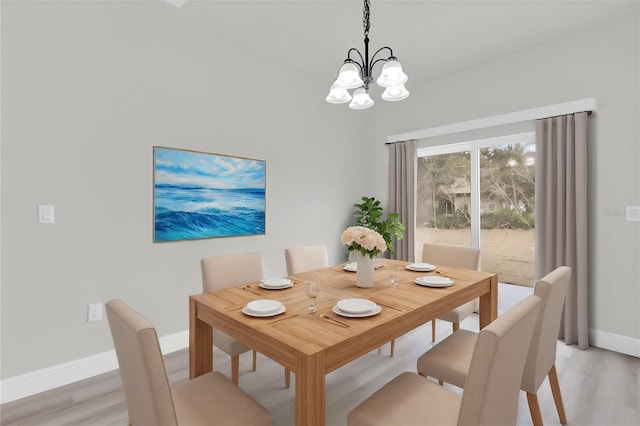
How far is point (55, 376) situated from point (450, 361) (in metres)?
2.58

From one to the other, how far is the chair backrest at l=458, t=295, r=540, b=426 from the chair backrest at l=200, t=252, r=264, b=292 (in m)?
1.65

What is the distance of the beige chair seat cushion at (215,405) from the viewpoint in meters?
1.18

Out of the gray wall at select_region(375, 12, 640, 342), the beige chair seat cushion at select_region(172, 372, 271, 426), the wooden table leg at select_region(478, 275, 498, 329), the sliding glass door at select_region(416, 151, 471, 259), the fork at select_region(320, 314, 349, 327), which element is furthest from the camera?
the sliding glass door at select_region(416, 151, 471, 259)

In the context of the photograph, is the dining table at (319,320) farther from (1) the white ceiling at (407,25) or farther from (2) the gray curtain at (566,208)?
(1) the white ceiling at (407,25)

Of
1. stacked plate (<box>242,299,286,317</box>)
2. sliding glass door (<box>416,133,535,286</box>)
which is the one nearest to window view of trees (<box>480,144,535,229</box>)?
sliding glass door (<box>416,133,535,286</box>)

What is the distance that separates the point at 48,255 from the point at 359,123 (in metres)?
3.74

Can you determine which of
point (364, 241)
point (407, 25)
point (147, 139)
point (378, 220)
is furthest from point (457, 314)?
point (147, 139)

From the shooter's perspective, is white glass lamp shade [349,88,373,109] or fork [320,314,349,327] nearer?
fork [320,314,349,327]

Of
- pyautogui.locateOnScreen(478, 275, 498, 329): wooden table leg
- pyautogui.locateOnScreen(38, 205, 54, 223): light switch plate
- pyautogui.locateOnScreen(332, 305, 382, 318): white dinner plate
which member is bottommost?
pyautogui.locateOnScreen(478, 275, 498, 329): wooden table leg

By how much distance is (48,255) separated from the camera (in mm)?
2164

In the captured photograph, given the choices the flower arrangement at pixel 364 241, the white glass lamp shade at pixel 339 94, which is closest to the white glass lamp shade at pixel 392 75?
the white glass lamp shade at pixel 339 94

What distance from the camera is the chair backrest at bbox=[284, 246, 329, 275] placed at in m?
2.61

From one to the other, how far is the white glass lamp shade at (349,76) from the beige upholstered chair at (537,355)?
4.74ft

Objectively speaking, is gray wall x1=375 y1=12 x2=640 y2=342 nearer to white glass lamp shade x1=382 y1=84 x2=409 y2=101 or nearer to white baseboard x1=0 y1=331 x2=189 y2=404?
white glass lamp shade x1=382 y1=84 x2=409 y2=101
